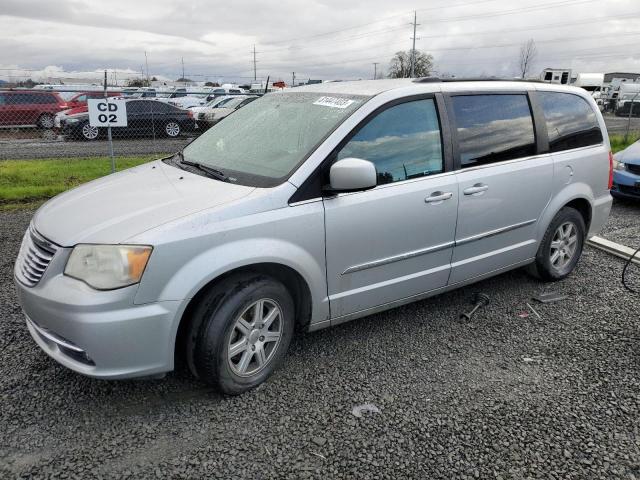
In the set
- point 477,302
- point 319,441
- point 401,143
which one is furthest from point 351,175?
point 477,302

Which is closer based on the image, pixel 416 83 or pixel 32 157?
pixel 416 83

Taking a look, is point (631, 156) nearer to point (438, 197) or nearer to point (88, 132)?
point (438, 197)

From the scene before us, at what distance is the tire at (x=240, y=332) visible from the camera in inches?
108

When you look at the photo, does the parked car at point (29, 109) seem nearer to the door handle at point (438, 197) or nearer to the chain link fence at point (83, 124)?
the chain link fence at point (83, 124)

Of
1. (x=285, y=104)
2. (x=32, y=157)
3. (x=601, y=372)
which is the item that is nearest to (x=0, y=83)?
(x=32, y=157)

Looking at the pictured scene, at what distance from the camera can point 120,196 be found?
10.2 feet

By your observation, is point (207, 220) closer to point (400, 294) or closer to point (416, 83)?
point (400, 294)

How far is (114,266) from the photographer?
254cm

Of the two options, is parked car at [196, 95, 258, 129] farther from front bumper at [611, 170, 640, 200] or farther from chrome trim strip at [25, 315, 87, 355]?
chrome trim strip at [25, 315, 87, 355]

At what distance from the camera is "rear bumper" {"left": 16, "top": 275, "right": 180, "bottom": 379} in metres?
2.51

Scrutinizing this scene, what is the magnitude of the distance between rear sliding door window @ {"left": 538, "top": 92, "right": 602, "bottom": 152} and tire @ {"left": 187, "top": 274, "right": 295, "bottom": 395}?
2.80m

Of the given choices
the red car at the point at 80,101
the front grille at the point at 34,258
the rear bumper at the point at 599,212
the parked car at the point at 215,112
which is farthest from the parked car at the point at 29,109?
the rear bumper at the point at 599,212

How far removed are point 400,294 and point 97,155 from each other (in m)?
11.5

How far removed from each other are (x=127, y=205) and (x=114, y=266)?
0.52 meters
